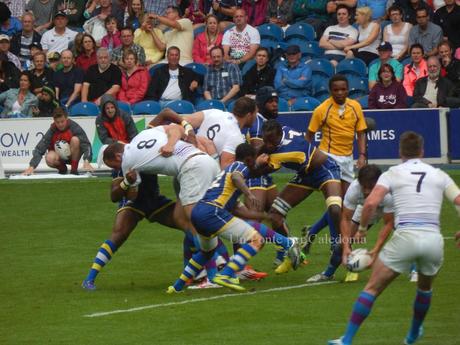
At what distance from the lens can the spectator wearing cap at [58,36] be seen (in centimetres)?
2731

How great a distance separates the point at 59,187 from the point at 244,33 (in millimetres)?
5429

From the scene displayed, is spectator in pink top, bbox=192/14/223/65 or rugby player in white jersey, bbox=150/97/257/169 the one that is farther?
spectator in pink top, bbox=192/14/223/65

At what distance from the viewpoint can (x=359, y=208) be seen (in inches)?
507

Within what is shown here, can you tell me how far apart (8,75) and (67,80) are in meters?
1.37

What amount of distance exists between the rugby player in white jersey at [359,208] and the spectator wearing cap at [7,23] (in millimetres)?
16521

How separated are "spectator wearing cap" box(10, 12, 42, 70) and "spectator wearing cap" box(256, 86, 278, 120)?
42.0 feet

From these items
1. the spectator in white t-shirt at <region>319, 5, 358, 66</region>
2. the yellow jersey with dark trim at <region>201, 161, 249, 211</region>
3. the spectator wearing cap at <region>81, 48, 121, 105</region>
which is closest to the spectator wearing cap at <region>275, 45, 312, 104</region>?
the spectator in white t-shirt at <region>319, 5, 358, 66</region>

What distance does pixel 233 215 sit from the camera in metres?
13.2

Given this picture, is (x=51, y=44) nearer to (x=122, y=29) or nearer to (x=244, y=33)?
(x=122, y=29)

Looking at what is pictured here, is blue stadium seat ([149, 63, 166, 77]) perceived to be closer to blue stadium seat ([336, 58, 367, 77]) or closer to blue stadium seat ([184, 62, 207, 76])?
blue stadium seat ([184, 62, 207, 76])

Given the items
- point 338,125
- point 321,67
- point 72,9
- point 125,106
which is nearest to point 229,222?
point 338,125

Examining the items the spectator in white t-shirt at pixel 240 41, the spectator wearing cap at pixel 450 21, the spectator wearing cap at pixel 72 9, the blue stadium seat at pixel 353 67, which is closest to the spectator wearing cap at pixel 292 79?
the blue stadium seat at pixel 353 67

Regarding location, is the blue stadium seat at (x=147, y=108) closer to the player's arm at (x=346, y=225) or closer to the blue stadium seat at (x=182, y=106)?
the blue stadium seat at (x=182, y=106)

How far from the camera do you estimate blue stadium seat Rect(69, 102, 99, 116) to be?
24.2 metres
